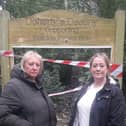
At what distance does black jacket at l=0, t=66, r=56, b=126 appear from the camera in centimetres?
329

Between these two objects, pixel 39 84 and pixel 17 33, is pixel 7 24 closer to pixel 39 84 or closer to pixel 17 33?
pixel 17 33

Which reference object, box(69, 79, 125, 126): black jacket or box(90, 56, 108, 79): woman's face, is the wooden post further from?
box(69, 79, 125, 126): black jacket

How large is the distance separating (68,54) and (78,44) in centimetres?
153

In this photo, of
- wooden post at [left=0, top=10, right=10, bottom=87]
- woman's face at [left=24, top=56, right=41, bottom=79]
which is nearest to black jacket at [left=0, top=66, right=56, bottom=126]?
woman's face at [left=24, top=56, right=41, bottom=79]

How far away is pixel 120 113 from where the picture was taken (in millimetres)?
3396

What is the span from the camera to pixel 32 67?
3.57 metres

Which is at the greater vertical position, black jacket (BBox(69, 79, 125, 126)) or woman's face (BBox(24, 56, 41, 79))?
woman's face (BBox(24, 56, 41, 79))

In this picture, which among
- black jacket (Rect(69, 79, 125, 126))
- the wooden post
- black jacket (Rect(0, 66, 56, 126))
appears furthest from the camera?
the wooden post

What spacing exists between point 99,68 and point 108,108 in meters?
0.42

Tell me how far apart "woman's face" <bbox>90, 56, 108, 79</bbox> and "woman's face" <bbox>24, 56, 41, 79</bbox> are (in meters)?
0.56

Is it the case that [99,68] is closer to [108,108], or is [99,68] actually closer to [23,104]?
[108,108]

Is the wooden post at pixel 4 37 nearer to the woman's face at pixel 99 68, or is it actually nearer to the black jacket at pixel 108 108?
the woman's face at pixel 99 68

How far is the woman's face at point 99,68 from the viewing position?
11.8 ft

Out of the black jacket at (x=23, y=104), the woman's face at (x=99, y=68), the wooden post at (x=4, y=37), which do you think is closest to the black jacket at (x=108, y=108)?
the woman's face at (x=99, y=68)
